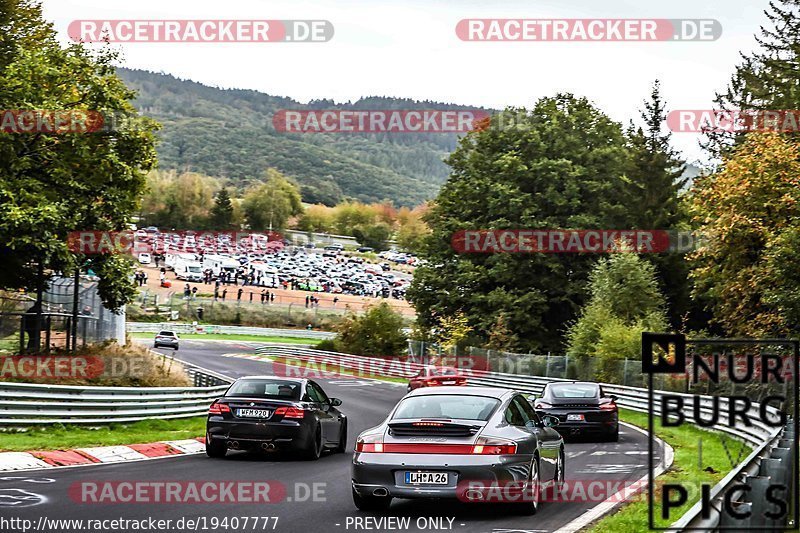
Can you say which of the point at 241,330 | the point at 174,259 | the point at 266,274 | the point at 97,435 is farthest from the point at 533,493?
the point at 174,259

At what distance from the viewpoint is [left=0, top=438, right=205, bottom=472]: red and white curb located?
1616 centimetres

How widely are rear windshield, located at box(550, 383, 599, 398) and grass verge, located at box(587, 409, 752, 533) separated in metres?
2.10

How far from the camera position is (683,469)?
1747 cm

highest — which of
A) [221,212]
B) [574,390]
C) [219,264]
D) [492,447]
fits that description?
[221,212]

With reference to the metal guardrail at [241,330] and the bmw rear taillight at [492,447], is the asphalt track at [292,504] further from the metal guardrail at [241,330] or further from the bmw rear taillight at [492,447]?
the metal guardrail at [241,330]

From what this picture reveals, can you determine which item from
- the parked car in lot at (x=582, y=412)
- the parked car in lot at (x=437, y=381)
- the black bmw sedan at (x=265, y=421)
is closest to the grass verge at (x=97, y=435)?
the black bmw sedan at (x=265, y=421)

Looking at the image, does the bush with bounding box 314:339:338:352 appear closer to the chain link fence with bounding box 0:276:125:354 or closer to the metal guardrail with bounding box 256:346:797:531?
the metal guardrail with bounding box 256:346:797:531

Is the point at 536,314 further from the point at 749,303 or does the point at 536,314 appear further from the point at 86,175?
the point at 86,175

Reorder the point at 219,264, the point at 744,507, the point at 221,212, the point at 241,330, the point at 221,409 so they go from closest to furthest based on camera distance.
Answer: the point at 744,507 → the point at 221,409 → the point at 241,330 → the point at 219,264 → the point at 221,212

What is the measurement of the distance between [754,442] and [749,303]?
2185 cm

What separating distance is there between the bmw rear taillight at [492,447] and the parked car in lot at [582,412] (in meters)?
12.7

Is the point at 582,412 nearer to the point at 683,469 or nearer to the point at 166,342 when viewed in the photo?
the point at 683,469

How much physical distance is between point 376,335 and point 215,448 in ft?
164

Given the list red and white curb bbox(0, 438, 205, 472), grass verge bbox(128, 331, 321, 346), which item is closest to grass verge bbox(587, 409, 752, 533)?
red and white curb bbox(0, 438, 205, 472)
